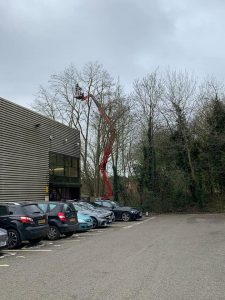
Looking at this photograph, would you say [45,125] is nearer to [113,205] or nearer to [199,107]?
[113,205]

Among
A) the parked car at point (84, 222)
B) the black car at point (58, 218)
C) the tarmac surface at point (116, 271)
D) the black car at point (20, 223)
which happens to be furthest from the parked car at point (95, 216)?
the tarmac surface at point (116, 271)

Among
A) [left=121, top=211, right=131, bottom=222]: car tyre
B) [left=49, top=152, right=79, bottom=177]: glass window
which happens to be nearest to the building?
[left=49, top=152, right=79, bottom=177]: glass window

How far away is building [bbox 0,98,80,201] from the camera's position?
1030 inches

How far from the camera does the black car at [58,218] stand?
54.7 feet

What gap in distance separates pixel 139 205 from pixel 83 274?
31298 mm

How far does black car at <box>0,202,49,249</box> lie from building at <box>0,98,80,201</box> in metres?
11.3

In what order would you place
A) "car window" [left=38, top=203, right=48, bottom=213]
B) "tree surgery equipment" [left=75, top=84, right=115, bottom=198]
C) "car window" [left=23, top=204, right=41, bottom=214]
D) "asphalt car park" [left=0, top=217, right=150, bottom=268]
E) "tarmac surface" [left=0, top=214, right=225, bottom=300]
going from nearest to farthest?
1. "tarmac surface" [left=0, top=214, right=225, bottom=300]
2. "asphalt car park" [left=0, top=217, right=150, bottom=268]
3. "car window" [left=23, top=204, right=41, bottom=214]
4. "car window" [left=38, top=203, right=48, bottom=213]
5. "tree surgery equipment" [left=75, top=84, right=115, bottom=198]

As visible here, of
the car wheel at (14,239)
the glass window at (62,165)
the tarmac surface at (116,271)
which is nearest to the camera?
the tarmac surface at (116,271)

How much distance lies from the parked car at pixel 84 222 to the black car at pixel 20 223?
583 centimetres

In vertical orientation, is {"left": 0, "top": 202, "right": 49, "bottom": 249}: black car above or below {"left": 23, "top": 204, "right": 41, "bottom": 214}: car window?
below

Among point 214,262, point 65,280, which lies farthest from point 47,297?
point 214,262

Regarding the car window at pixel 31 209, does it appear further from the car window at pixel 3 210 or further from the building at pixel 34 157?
the building at pixel 34 157

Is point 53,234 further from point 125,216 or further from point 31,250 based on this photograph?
point 125,216

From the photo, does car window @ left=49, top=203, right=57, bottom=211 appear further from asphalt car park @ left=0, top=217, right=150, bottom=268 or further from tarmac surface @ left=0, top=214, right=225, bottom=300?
tarmac surface @ left=0, top=214, right=225, bottom=300
